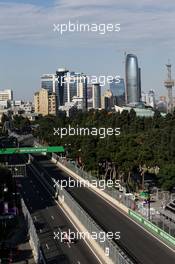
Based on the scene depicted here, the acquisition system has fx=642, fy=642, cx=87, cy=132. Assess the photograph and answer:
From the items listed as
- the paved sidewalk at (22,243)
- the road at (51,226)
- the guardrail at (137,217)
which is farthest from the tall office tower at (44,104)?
the paved sidewalk at (22,243)

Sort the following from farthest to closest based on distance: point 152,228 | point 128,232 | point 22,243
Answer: point 152,228
point 128,232
point 22,243

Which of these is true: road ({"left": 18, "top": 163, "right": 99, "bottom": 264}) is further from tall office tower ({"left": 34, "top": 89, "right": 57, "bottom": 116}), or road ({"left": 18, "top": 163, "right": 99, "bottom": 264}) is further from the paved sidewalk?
tall office tower ({"left": 34, "top": 89, "right": 57, "bottom": 116})

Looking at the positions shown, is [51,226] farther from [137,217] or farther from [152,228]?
[152,228]

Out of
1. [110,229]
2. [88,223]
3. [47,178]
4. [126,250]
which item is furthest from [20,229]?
[47,178]

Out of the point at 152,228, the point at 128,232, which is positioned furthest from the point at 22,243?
the point at 152,228

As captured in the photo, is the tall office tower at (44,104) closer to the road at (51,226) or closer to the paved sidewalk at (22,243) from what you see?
the road at (51,226)

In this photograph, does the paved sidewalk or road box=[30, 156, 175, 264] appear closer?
road box=[30, 156, 175, 264]

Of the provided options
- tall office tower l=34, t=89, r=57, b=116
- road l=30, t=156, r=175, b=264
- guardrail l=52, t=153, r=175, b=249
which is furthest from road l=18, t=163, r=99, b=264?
tall office tower l=34, t=89, r=57, b=116
